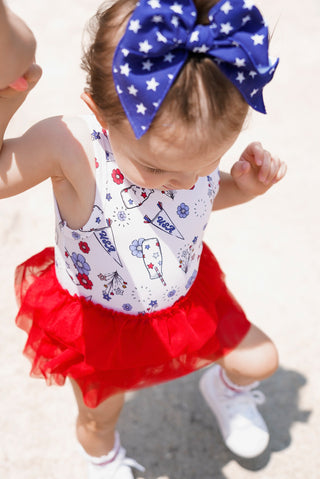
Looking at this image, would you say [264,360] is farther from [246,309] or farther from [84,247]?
[84,247]

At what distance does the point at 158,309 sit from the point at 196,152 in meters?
0.42

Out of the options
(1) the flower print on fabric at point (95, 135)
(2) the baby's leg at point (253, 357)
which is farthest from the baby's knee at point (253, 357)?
(1) the flower print on fabric at point (95, 135)

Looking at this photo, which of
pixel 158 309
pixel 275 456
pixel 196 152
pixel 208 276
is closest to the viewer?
pixel 196 152

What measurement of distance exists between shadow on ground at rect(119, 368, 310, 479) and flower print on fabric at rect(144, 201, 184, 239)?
687mm

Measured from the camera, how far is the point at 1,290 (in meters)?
1.78

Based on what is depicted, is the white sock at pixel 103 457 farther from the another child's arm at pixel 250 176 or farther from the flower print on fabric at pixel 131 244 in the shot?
the another child's arm at pixel 250 176

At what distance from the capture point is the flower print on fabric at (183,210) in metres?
1.09

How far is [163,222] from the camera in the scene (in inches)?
42.5

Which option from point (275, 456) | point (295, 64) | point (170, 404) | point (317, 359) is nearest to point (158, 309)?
point (170, 404)

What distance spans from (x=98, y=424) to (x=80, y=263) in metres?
0.44

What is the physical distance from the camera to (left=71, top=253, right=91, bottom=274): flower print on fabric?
111 cm

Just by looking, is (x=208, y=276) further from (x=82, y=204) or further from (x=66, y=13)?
(x=66, y=13)

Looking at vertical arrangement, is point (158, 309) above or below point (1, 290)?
above

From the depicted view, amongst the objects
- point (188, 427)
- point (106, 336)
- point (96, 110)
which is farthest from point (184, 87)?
point (188, 427)
